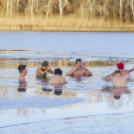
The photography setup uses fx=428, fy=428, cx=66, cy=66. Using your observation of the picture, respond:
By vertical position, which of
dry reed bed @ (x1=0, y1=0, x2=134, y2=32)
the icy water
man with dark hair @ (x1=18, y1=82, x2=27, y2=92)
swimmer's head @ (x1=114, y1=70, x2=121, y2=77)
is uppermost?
dry reed bed @ (x1=0, y1=0, x2=134, y2=32)

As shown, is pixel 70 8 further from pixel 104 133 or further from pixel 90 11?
pixel 104 133

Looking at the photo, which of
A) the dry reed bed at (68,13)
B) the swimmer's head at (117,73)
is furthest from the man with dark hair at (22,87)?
the dry reed bed at (68,13)

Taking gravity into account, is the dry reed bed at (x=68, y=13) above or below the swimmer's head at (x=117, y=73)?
above

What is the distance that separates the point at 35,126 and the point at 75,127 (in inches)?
25.1

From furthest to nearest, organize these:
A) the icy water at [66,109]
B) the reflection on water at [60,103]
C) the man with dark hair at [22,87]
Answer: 1. the man with dark hair at [22,87]
2. the reflection on water at [60,103]
3. the icy water at [66,109]

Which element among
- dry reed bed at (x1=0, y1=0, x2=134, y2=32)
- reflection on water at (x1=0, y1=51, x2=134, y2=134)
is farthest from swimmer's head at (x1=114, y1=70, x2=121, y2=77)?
dry reed bed at (x1=0, y1=0, x2=134, y2=32)

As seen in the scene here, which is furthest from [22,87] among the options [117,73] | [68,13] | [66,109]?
[68,13]

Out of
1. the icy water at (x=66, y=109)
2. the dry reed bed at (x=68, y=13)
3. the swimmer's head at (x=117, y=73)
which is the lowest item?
the icy water at (x=66, y=109)

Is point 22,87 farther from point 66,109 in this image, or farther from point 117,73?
point 66,109

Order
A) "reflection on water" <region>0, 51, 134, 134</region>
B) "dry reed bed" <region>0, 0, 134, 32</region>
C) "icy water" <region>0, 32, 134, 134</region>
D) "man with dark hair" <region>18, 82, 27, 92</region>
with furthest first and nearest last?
1. "dry reed bed" <region>0, 0, 134, 32</region>
2. "man with dark hair" <region>18, 82, 27, 92</region>
3. "reflection on water" <region>0, 51, 134, 134</region>
4. "icy water" <region>0, 32, 134, 134</region>

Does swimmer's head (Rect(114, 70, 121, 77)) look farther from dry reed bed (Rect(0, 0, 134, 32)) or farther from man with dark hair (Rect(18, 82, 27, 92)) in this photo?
dry reed bed (Rect(0, 0, 134, 32))

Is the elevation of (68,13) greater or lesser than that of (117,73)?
greater

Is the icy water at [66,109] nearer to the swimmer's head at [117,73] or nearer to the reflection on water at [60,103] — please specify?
the reflection on water at [60,103]

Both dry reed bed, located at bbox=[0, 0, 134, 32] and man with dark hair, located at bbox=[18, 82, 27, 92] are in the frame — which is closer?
man with dark hair, located at bbox=[18, 82, 27, 92]
